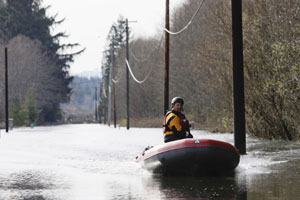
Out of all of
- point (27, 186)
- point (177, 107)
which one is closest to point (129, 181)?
point (27, 186)

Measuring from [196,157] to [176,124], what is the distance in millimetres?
1518

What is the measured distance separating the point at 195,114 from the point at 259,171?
125 feet

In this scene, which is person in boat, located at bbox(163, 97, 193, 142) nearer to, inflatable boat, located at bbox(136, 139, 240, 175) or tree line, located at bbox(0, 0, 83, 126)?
inflatable boat, located at bbox(136, 139, 240, 175)

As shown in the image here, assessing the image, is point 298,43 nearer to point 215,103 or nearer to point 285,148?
point 285,148

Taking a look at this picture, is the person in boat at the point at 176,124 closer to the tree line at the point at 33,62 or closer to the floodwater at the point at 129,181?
the floodwater at the point at 129,181

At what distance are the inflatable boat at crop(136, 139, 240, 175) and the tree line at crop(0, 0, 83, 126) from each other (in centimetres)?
5434

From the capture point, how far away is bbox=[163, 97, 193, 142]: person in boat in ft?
48.5

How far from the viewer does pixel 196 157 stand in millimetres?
13508

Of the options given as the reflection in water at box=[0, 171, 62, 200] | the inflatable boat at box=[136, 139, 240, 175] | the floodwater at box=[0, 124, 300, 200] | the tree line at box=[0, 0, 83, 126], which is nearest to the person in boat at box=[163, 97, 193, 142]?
the inflatable boat at box=[136, 139, 240, 175]

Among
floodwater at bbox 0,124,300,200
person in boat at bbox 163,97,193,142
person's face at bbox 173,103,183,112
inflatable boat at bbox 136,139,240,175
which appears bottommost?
floodwater at bbox 0,124,300,200

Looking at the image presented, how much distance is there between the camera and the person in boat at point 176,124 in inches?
582

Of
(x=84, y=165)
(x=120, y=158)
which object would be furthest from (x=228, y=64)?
(x=84, y=165)

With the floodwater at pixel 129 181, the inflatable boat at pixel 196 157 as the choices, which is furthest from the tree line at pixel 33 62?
the inflatable boat at pixel 196 157

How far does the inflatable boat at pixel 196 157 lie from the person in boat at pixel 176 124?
0.63m
